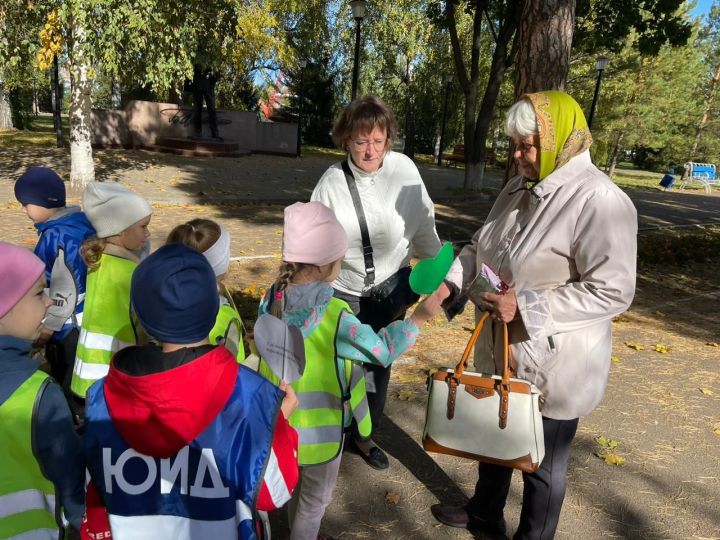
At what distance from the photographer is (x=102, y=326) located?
256 cm

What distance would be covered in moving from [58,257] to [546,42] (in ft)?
17.5

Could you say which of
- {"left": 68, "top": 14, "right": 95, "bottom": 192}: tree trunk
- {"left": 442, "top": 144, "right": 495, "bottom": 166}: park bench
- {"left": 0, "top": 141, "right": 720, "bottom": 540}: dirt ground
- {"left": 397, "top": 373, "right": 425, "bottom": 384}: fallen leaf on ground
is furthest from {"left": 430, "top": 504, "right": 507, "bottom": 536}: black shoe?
{"left": 442, "top": 144, "right": 495, "bottom": 166}: park bench

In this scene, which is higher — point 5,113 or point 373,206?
point 5,113

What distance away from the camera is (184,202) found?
1099 cm

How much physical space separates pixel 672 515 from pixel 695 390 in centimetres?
195

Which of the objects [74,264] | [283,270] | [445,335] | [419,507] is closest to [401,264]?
[283,270]

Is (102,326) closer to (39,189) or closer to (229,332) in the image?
(229,332)

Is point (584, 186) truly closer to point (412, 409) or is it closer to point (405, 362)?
point (412, 409)

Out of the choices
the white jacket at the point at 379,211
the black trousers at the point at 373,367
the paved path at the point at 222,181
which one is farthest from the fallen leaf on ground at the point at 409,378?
the paved path at the point at 222,181

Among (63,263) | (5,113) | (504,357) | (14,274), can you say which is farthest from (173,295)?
(5,113)

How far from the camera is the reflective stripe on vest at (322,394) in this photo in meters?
2.11

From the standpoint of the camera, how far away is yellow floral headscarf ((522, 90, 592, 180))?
2014mm

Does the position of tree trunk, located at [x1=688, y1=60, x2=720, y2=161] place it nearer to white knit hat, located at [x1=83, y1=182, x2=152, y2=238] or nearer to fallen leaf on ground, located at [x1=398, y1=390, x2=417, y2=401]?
fallen leaf on ground, located at [x1=398, y1=390, x2=417, y2=401]

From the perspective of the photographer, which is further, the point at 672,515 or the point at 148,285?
the point at 672,515
